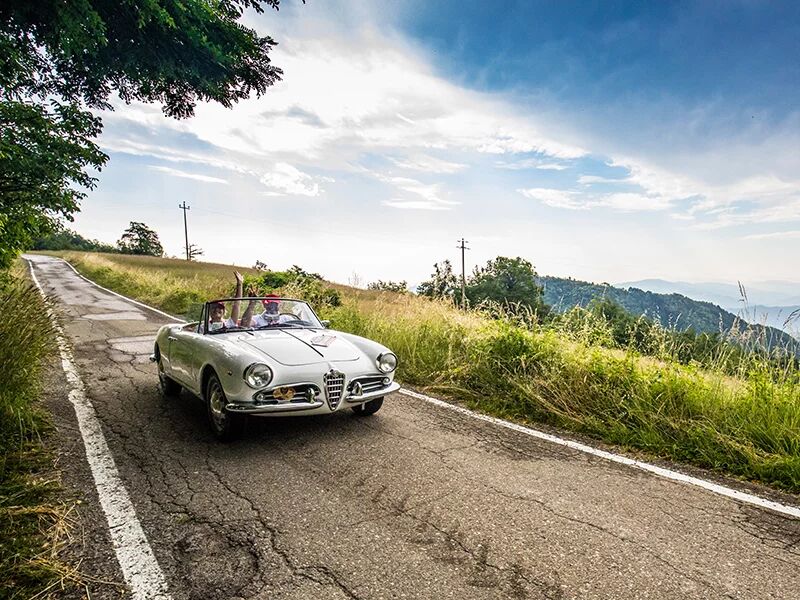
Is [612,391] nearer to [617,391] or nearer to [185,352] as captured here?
[617,391]

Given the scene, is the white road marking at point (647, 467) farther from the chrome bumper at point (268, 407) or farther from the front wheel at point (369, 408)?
the chrome bumper at point (268, 407)

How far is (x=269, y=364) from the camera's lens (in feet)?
13.4

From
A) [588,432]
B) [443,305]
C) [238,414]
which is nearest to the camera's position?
[238,414]

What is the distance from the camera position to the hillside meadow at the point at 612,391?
388 cm

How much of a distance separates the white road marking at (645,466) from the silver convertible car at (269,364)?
3.73 feet

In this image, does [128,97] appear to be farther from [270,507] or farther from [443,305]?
[270,507]

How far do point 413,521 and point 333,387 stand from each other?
165 centimetres

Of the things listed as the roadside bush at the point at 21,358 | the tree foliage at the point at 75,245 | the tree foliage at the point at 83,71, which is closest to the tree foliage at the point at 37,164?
the tree foliage at the point at 83,71

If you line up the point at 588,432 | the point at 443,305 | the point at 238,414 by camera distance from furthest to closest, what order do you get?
the point at 443,305 → the point at 588,432 → the point at 238,414

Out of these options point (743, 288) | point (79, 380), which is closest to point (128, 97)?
point (79, 380)

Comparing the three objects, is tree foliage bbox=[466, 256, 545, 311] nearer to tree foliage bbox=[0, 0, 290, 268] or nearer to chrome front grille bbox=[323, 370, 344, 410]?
tree foliage bbox=[0, 0, 290, 268]

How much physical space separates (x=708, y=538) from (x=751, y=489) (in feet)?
3.22

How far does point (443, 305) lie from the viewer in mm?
9734

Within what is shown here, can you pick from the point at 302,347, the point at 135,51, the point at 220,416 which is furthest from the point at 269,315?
the point at 135,51
